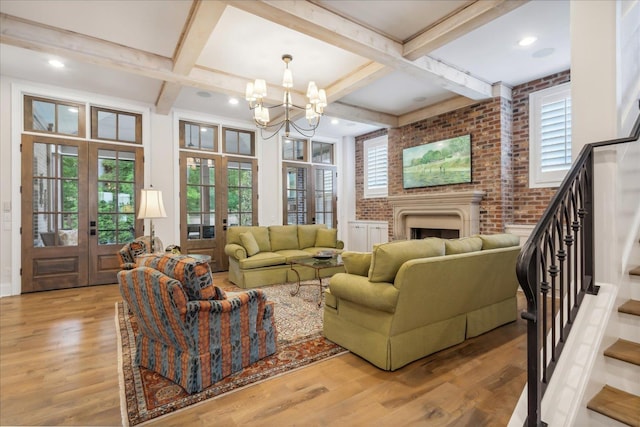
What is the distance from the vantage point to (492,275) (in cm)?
284

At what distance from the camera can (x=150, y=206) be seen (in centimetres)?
412

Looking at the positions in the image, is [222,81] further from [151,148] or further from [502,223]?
[502,223]

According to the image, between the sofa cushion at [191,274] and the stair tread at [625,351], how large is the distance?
2226mm

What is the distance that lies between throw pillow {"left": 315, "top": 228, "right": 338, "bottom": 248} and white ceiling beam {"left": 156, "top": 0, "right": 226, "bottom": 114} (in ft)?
11.1

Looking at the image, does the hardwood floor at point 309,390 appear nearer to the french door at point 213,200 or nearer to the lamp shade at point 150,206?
the lamp shade at point 150,206

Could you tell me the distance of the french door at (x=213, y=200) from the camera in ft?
19.0

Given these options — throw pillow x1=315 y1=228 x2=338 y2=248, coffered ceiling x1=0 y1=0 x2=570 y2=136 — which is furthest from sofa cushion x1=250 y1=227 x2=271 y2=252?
coffered ceiling x1=0 y1=0 x2=570 y2=136

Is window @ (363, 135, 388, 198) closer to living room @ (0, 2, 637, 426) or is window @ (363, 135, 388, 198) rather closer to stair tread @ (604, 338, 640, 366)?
living room @ (0, 2, 637, 426)

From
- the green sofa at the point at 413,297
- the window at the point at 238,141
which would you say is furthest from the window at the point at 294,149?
the green sofa at the point at 413,297

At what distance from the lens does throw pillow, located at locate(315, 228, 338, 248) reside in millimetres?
5848

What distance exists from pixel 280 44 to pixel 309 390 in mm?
3417

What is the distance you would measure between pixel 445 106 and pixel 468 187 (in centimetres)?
148

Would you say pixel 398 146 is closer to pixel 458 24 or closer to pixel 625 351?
pixel 458 24

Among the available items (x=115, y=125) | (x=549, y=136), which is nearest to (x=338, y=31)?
(x=549, y=136)
